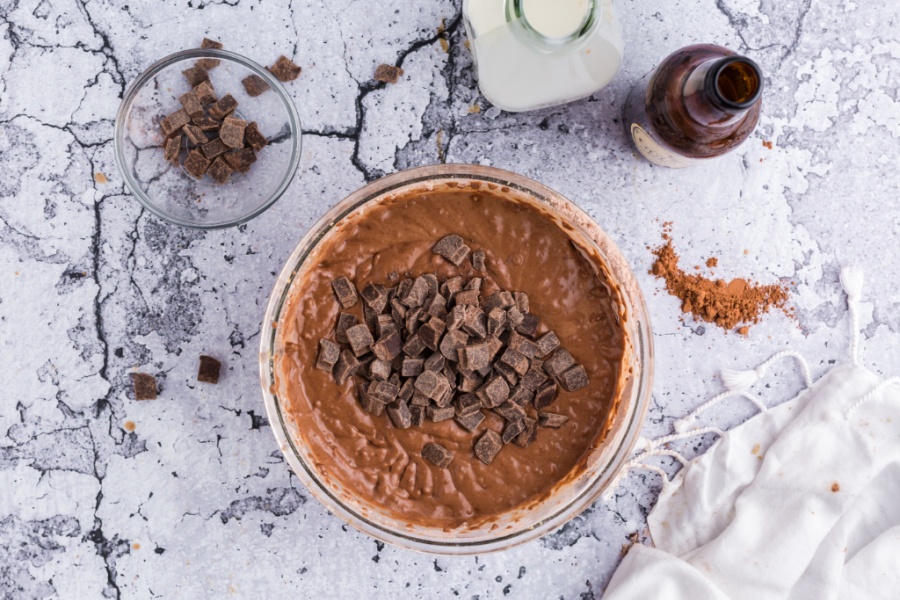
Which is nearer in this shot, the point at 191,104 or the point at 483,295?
the point at 483,295

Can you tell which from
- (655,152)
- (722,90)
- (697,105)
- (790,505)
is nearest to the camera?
(697,105)

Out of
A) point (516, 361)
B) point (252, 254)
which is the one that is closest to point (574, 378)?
point (516, 361)

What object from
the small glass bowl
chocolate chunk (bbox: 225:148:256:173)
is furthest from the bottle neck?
chocolate chunk (bbox: 225:148:256:173)

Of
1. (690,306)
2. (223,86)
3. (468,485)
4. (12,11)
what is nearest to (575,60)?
(690,306)

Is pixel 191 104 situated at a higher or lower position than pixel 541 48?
higher

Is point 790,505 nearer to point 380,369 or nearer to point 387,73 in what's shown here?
point 380,369

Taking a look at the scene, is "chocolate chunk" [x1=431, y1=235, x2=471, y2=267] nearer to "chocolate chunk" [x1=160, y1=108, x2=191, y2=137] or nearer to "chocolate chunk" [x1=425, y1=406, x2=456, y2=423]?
"chocolate chunk" [x1=425, y1=406, x2=456, y2=423]

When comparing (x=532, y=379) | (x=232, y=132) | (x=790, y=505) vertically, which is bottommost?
(x=790, y=505)
